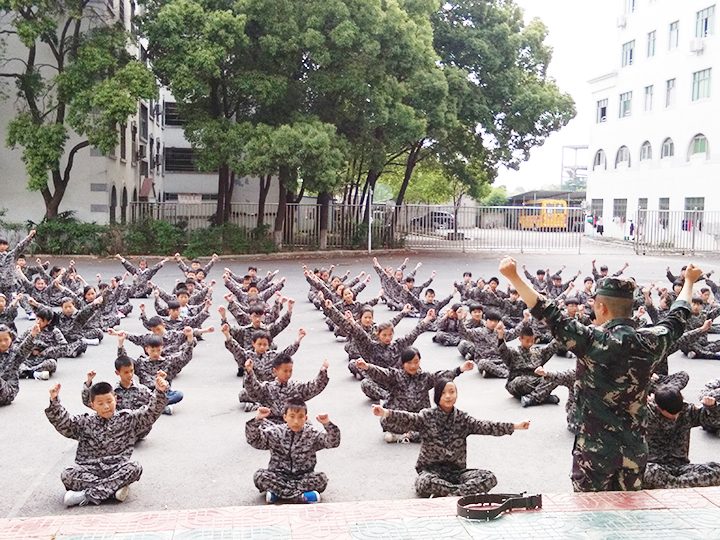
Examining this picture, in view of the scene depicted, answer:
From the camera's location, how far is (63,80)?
2369 centimetres

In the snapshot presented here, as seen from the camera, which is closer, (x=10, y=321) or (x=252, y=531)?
(x=252, y=531)

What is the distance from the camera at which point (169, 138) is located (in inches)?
1714

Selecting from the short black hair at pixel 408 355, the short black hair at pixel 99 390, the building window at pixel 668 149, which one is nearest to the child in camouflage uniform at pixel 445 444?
the short black hair at pixel 408 355

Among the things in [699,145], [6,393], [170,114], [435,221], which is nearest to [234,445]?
[6,393]

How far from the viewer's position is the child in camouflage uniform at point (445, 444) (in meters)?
5.69

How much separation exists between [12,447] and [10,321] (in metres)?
3.99

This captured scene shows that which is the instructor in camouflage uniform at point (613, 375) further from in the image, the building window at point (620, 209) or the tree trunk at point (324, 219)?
the building window at point (620, 209)

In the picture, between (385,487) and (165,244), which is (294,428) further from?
(165,244)

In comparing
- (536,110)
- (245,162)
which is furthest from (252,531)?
(536,110)

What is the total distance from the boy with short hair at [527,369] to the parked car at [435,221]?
22.6m

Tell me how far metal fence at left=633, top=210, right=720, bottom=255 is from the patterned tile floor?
2834 cm

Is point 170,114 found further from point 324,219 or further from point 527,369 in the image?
point 527,369

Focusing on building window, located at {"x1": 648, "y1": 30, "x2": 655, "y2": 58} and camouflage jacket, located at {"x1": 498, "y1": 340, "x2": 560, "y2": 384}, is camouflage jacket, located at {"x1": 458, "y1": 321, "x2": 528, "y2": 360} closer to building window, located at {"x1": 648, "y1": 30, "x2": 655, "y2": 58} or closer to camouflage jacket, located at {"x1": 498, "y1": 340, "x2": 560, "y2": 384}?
camouflage jacket, located at {"x1": 498, "y1": 340, "x2": 560, "y2": 384}

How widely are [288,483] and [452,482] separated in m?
1.25
